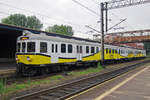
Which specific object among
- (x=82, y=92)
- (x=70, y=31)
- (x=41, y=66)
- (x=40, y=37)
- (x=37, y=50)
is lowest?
(x=82, y=92)

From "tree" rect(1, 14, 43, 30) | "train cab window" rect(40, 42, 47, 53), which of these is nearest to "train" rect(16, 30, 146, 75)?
"train cab window" rect(40, 42, 47, 53)

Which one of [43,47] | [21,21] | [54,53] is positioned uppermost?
[21,21]

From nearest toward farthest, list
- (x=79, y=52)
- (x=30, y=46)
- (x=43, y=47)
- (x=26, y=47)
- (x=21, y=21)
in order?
(x=30, y=46) → (x=26, y=47) → (x=43, y=47) → (x=79, y=52) → (x=21, y=21)

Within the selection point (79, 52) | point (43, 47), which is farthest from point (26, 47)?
point (79, 52)

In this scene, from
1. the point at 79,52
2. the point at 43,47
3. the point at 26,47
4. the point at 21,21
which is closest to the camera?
the point at 26,47

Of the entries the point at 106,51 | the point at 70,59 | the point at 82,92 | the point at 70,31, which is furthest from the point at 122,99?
the point at 70,31

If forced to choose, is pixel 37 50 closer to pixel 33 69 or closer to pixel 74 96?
Result: pixel 33 69

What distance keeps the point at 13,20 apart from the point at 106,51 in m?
45.7

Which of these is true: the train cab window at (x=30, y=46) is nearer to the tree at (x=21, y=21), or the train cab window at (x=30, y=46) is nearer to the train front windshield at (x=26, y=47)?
the train front windshield at (x=26, y=47)

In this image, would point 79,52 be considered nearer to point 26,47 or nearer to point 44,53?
point 44,53

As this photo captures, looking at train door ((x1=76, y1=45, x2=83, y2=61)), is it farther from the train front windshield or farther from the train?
the train front windshield

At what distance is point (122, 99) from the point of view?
6277 mm

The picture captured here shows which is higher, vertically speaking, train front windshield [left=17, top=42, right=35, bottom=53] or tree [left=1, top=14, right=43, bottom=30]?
tree [left=1, top=14, right=43, bottom=30]

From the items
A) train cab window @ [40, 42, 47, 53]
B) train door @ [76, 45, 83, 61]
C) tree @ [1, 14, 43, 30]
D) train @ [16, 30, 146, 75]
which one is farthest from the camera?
tree @ [1, 14, 43, 30]
